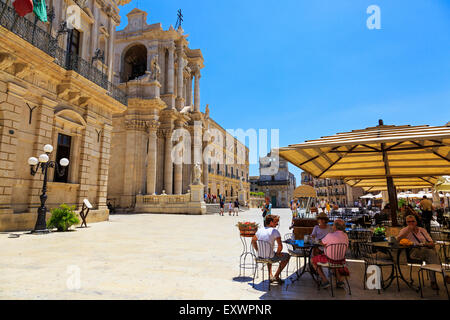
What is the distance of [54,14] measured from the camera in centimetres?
1182

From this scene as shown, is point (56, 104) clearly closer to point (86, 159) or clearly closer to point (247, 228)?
point (86, 159)

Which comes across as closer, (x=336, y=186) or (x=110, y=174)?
(x=110, y=174)

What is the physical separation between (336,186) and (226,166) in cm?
3099

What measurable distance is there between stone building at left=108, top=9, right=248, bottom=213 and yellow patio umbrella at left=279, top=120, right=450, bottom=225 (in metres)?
16.1

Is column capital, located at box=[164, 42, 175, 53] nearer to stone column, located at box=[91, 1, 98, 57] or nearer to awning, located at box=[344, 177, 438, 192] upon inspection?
stone column, located at box=[91, 1, 98, 57]

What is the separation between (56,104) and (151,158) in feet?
42.3

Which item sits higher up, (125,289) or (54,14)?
(54,14)

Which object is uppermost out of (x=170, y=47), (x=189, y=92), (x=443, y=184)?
(x=170, y=47)

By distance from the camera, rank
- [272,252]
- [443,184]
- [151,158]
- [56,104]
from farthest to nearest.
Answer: [151,158], [56,104], [443,184], [272,252]

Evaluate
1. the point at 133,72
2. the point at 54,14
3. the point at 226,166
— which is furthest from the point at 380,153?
the point at 226,166

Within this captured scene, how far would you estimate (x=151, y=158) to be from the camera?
952 inches

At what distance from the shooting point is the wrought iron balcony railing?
9.25 m

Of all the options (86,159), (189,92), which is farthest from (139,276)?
(189,92)

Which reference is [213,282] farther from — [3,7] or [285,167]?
[285,167]
